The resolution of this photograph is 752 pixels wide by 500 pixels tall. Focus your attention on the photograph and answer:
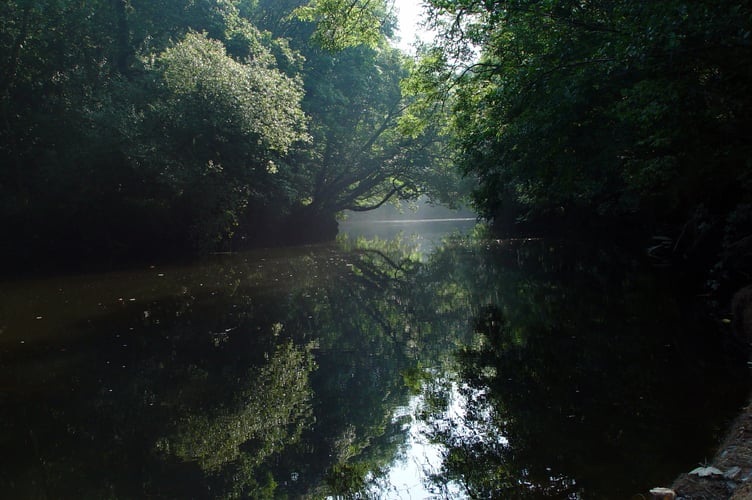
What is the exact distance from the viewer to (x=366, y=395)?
210 inches

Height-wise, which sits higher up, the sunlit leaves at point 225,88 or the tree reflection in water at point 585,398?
the sunlit leaves at point 225,88

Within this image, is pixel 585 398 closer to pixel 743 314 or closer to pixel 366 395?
pixel 366 395

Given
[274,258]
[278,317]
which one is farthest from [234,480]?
[274,258]

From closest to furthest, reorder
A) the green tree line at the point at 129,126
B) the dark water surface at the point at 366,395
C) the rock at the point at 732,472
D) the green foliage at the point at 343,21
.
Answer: the rock at the point at 732,472, the dark water surface at the point at 366,395, the green foliage at the point at 343,21, the green tree line at the point at 129,126

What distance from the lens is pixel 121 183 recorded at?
19.7 meters

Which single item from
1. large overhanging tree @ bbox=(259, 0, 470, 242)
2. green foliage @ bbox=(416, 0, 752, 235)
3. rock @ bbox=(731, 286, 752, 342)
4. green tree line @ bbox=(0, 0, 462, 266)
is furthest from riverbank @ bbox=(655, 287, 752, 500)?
large overhanging tree @ bbox=(259, 0, 470, 242)

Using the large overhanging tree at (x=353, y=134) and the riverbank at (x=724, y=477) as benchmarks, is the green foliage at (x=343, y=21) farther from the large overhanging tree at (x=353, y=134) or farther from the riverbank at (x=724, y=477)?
the large overhanging tree at (x=353, y=134)

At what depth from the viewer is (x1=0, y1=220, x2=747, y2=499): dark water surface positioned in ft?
12.1

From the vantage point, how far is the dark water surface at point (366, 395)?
369 cm

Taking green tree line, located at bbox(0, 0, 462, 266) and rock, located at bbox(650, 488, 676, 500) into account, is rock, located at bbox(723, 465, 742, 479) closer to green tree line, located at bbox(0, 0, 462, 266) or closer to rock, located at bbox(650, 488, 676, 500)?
rock, located at bbox(650, 488, 676, 500)

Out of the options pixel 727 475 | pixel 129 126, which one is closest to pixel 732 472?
pixel 727 475

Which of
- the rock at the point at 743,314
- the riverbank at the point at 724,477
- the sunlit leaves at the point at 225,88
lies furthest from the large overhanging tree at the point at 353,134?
the riverbank at the point at 724,477

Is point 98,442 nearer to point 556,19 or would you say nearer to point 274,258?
point 556,19

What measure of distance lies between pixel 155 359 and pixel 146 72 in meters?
18.3
